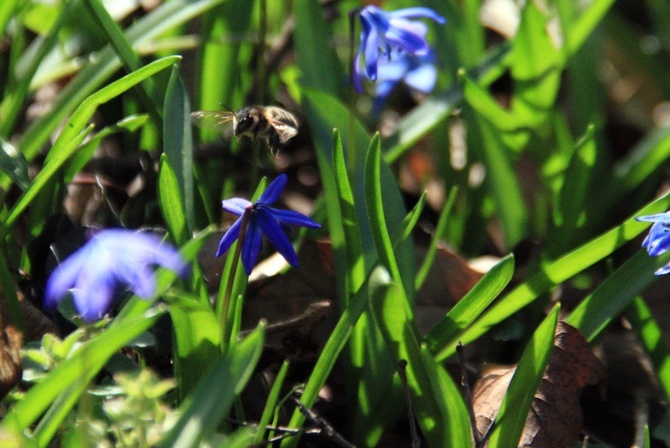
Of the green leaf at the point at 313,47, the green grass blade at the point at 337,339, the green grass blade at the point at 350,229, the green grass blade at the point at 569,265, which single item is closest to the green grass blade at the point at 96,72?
the green leaf at the point at 313,47

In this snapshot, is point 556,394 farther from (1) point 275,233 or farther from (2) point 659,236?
(1) point 275,233

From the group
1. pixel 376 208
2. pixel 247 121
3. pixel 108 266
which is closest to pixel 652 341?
pixel 376 208

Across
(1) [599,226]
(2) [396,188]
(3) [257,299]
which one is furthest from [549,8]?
(3) [257,299]

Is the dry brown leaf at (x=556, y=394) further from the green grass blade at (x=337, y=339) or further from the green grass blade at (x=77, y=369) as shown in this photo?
the green grass blade at (x=77, y=369)

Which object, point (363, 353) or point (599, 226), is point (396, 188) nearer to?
point (363, 353)

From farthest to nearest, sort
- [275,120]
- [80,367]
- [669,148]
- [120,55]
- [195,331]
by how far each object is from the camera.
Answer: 1. [669,148]
2. [120,55]
3. [275,120]
4. [195,331]
5. [80,367]

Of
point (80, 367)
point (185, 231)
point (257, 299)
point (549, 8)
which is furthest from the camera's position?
point (549, 8)
